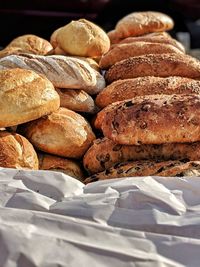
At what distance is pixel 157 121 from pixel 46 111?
39 cm

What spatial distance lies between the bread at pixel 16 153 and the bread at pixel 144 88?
1.52 ft

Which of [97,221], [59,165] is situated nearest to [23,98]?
[59,165]

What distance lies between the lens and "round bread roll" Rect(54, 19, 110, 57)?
2.59m

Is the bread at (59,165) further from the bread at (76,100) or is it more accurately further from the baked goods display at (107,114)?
the bread at (76,100)

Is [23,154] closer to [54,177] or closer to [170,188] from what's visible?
[54,177]

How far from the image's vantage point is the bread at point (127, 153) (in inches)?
67.7

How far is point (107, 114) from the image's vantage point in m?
1.83

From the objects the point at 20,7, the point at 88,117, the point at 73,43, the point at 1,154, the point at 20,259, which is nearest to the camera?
the point at 20,259

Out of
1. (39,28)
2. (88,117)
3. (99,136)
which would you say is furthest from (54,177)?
(39,28)

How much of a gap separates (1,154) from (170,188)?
60 cm

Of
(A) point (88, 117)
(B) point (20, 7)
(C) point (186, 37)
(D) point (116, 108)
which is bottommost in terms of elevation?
(C) point (186, 37)

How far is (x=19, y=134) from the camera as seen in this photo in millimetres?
1878

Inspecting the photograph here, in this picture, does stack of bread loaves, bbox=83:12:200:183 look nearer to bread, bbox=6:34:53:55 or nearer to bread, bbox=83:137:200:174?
bread, bbox=83:137:200:174

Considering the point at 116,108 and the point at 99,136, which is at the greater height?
the point at 116,108
